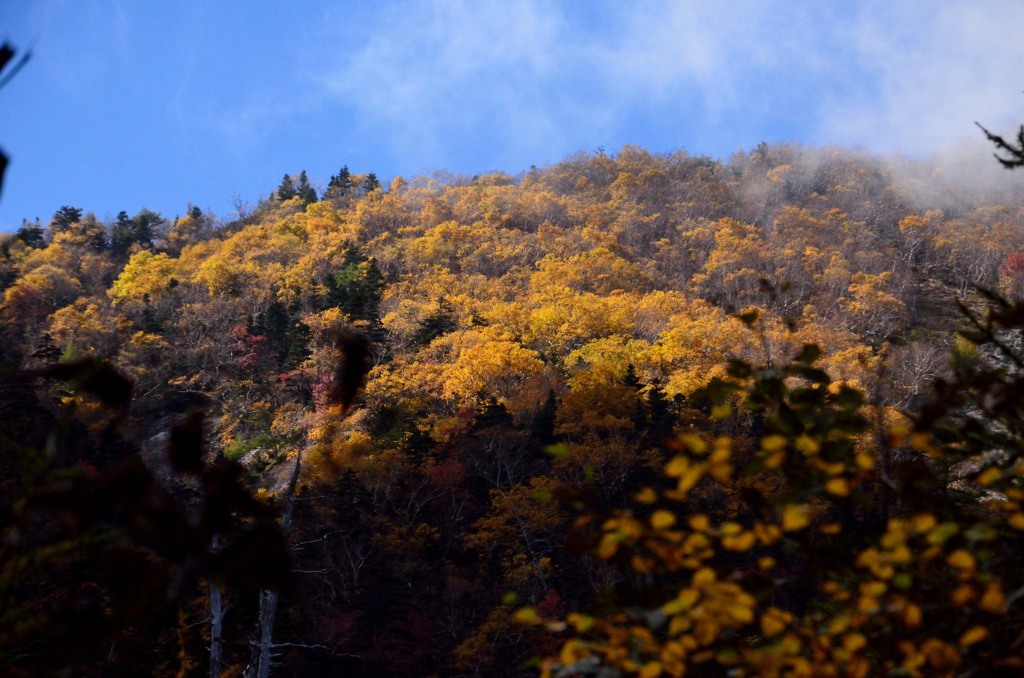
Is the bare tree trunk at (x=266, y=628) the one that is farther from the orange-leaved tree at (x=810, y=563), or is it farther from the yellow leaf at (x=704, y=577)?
the yellow leaf at (x=704, y=577)

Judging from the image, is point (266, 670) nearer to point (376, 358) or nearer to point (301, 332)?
point (376, 358)

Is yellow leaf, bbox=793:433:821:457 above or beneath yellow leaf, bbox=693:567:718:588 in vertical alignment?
above

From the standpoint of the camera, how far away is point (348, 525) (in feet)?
67.0

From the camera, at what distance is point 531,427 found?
26.3 meters

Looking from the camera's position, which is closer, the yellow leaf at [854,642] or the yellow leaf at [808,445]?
the yellow leaf at [854,642]

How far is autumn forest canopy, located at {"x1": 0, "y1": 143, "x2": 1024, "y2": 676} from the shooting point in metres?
2.19

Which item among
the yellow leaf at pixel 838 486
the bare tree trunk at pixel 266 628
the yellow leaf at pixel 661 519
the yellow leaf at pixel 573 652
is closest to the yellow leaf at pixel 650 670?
the yellow leaf at pixel 573 652

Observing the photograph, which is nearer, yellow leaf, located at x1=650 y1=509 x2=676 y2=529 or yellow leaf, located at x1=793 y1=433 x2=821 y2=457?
yellow leaf, located at x1=650 y1=509 x2=676 y2=529

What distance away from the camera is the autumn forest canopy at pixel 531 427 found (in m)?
2.19

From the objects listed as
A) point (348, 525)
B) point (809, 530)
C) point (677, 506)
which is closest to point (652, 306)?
point (677, 506)

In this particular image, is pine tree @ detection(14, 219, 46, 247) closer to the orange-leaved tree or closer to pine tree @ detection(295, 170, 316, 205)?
pine tree @ detection(295, 170, 316, 205)

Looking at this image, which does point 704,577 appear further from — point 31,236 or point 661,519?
point 31,236

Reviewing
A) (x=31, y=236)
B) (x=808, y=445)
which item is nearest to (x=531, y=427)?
(x=808, y=445)

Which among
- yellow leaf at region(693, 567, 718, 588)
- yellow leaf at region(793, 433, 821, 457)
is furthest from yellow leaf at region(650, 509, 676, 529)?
yellow leaf at region(793, 433, 821, 457)
